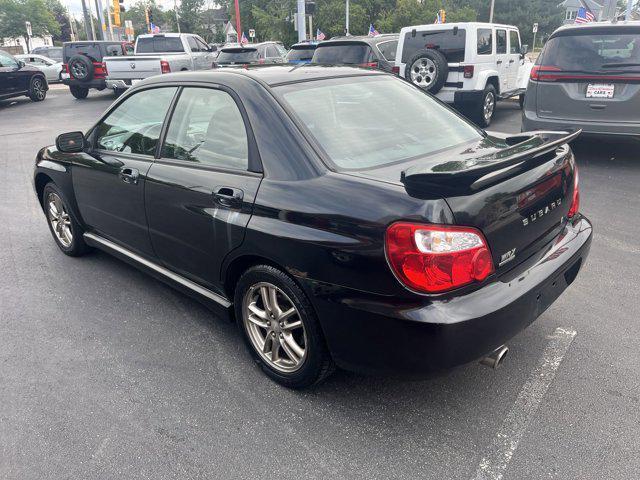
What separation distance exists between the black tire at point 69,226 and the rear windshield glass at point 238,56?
11432 mm

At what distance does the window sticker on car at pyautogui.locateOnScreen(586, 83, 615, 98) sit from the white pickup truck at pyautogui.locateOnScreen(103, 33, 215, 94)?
29.9ft

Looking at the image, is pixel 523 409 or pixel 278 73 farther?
pixel 278 73

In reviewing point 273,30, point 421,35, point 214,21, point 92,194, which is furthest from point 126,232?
point 214,21

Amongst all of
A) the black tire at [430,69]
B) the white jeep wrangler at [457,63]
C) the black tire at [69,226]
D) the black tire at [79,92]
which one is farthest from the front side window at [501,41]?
the black tire at [79,92]

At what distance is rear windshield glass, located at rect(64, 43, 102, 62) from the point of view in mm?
17188

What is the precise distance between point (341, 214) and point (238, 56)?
14329 mm

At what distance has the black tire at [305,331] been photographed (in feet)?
8.45

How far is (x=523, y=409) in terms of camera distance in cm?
267

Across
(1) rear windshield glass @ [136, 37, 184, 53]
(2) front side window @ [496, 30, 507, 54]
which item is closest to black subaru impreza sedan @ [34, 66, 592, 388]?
(2) front side window @ [496, 30, 507, 54]

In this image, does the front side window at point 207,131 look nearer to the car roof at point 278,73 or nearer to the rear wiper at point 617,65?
the car roof at point 278,73

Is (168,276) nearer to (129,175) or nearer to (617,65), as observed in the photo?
(129,175)

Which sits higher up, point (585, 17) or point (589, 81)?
point (585, 17)

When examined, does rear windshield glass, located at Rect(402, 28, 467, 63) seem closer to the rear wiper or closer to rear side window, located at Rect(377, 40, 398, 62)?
rear side window, located at Rect(377, 40, 398, 62)

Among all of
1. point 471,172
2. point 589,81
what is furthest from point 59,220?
point 589,81
